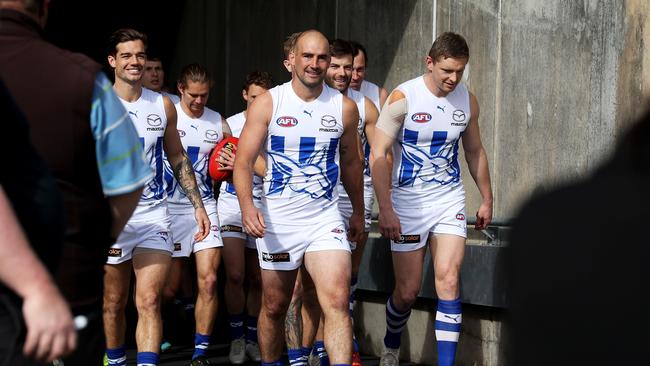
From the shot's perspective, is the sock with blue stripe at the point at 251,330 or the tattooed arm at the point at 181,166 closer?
the tattooed arm at the point at 181,166

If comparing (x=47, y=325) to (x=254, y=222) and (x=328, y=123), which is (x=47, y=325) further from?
(x=328, y=123)

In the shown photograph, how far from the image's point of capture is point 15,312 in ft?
10.2

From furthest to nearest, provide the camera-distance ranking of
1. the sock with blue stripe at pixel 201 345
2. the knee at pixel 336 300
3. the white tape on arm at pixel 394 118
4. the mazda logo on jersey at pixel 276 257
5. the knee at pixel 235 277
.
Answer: the knee at pixel 235 277 → the sock with blue stripe at pixel 201 345 → the white tape on arm at pixel 394 118 → the mazda logo on jersey at pixel 276 257 → the knee at pixel 336 300

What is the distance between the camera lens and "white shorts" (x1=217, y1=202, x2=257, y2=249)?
1107cm

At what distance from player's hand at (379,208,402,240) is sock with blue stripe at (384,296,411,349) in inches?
32.4

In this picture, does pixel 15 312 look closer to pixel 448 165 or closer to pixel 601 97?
pixel 448 165

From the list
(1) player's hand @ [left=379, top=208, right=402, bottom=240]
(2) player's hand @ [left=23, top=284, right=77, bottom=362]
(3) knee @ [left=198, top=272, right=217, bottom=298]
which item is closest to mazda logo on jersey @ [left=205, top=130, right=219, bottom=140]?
(3) knee @ [left=198, top=272, right=217, bottom=298]

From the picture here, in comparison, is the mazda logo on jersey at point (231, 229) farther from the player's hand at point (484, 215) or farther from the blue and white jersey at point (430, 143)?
the player's hand at point (484, 215)

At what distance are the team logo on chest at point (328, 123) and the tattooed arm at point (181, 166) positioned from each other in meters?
0.96

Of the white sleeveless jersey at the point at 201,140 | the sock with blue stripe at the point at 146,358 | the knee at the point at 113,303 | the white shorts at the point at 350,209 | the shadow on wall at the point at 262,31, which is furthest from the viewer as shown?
the shadow on wall at the point at 262,31

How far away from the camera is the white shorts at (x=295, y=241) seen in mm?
8102

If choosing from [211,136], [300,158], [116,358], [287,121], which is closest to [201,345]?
[116,358]

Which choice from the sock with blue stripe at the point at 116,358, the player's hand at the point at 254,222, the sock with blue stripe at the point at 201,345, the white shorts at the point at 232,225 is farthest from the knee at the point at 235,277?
the player's hand at the point at 254,222

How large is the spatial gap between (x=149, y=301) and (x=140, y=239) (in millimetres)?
433
